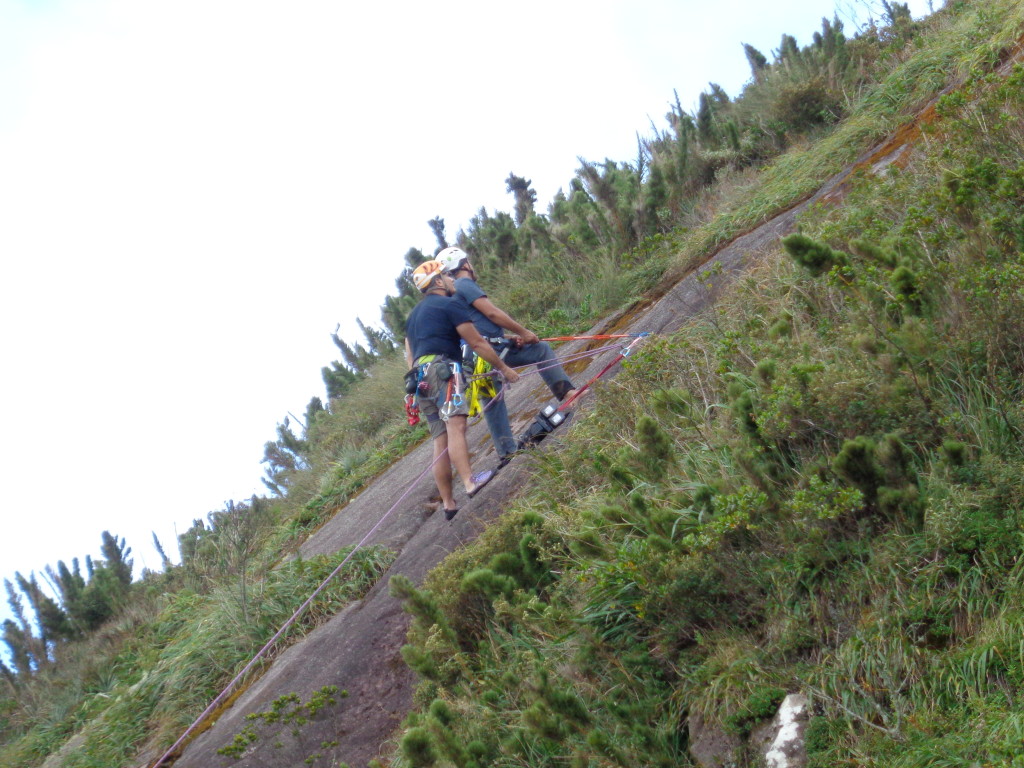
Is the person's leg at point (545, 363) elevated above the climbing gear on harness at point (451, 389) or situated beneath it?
situated beneath

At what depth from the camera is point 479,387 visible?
699 cm

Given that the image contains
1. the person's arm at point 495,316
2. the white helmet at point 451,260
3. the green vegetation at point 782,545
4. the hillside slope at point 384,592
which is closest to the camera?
the green vegetation at point 782,545

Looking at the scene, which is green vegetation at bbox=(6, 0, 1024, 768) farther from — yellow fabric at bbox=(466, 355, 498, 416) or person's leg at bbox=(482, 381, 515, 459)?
yellow fabric at bbox=(466, 355, 498, 416)

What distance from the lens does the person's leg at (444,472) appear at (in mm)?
Result: 6863

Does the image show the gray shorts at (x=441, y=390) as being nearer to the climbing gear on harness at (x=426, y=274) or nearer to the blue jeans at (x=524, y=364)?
the blue jeans at (x=524, y=364)

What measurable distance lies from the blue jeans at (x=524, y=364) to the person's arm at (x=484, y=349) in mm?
169

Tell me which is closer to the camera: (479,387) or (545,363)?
(479,387)

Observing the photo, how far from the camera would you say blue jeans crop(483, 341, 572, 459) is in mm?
7035

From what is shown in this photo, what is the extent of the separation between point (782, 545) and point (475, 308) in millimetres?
4221

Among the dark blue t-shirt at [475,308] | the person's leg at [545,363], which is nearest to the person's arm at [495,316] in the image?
the dark blue t-shirt at [475,308]

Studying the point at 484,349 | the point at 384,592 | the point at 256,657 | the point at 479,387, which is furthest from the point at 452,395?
the point at 256,657

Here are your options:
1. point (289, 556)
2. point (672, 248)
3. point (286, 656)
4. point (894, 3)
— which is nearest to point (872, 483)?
point (286, 656)

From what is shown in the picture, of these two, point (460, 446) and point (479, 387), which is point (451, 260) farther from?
point (460, 446)

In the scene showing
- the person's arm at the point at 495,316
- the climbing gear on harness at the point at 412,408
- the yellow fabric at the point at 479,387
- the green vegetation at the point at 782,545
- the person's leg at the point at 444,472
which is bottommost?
the green vegetation at the point at 782,545
